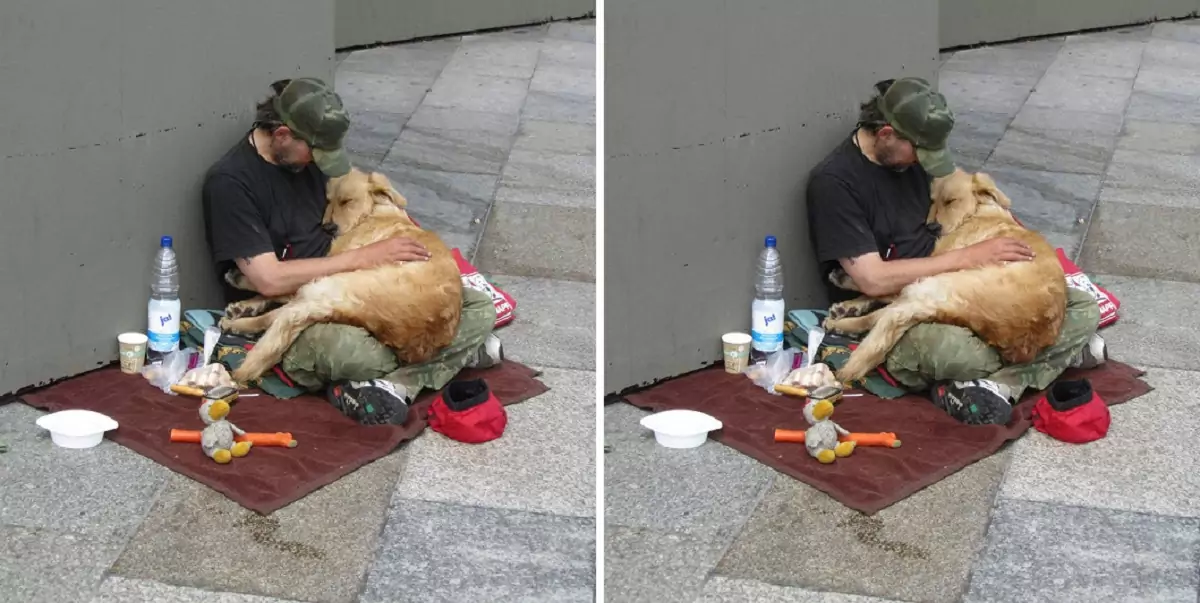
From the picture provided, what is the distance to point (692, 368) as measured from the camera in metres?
4.17

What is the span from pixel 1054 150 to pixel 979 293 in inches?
31.4

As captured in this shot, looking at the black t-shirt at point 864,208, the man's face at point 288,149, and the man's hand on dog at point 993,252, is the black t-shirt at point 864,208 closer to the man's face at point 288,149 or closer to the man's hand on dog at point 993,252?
the man's hand on dog at point 993,252

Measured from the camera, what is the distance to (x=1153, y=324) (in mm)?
4555

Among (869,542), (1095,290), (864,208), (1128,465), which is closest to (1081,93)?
(1095,290)

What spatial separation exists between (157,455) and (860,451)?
2039mm

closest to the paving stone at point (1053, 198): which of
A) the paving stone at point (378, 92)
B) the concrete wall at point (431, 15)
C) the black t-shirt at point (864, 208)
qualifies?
the black t-shirt at point (864, 208)

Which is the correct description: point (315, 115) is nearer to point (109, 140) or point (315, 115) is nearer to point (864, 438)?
point (109, 140)

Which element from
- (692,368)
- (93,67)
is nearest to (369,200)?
(93,67)

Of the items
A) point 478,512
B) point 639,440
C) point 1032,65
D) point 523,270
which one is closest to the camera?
point 478,512

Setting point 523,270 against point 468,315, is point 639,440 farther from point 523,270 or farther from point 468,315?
point 523,270

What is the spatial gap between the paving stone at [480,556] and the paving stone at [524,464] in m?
0.07

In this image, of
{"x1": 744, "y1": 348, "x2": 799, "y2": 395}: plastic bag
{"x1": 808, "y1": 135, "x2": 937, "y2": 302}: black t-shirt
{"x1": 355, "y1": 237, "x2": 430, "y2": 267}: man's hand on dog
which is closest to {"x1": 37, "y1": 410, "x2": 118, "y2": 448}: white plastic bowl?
{"x1": 355, "y1": 237, "x2": 430, "y2": 267}: man's hand on dog

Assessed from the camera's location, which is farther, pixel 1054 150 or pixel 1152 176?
pixel 1152 176

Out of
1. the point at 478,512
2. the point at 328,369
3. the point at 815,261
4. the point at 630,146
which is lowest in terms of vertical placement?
the point at 478,512
